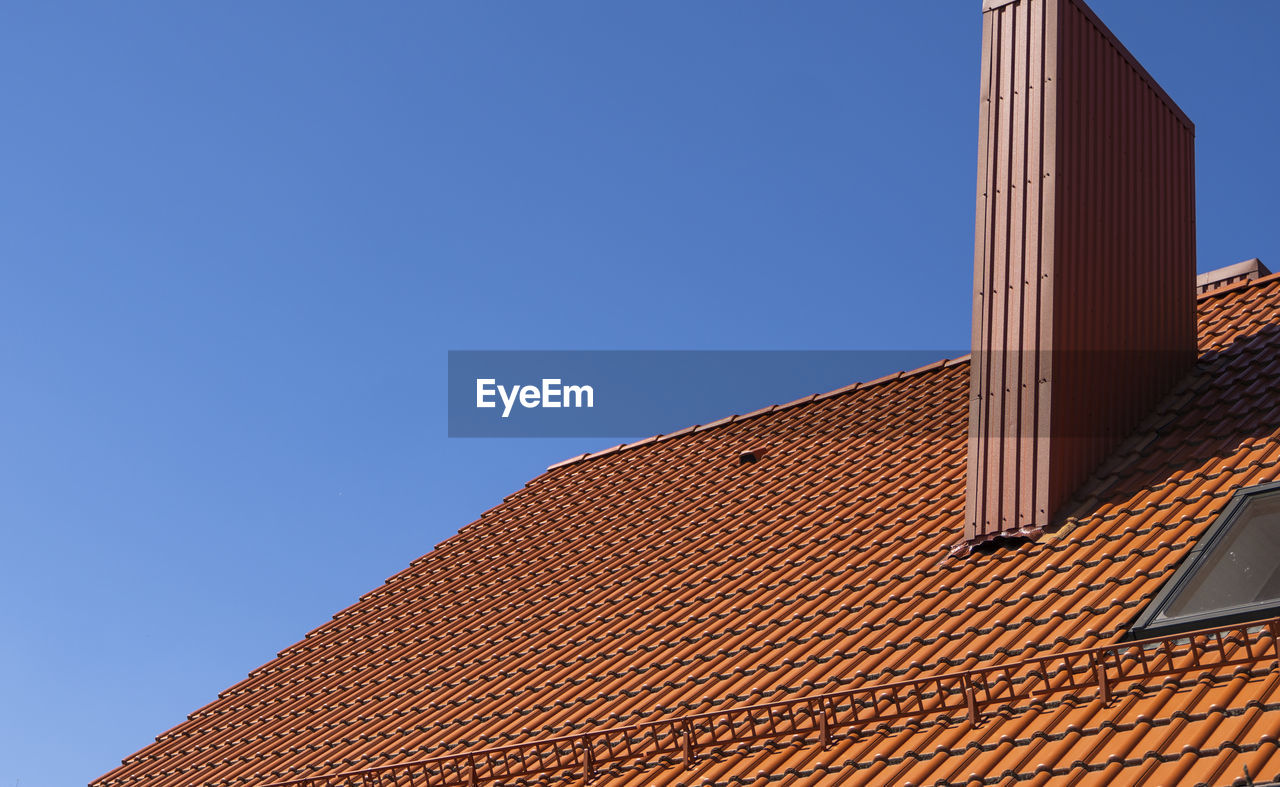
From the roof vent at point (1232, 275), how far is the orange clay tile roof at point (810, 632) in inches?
80.0

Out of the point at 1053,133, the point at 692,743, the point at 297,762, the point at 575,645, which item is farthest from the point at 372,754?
the point at 1053,133

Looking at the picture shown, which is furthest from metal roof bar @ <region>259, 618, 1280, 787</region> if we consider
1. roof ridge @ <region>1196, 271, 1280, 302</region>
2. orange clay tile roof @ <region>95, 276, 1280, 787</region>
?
roof ridge @ <region>1196, 271, 1280, 302</region>

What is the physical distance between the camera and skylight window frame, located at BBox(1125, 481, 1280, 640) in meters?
5.54

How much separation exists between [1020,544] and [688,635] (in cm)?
219

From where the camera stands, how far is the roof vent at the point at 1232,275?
38.7 ft

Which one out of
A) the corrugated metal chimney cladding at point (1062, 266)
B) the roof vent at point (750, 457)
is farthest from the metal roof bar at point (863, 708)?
the roof vent at point (750, 457)

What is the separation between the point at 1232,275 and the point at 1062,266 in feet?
16.8

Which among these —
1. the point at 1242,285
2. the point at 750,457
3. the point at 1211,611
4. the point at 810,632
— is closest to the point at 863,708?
the point at 810,632

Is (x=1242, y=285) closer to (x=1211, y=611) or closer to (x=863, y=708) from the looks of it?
(x=1211, y=611)

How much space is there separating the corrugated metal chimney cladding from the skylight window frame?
1.13 metres

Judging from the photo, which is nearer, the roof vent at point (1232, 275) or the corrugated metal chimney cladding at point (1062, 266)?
the corrugated metal chimney cladding at point (1062, 266)

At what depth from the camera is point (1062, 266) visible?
26.0 feet

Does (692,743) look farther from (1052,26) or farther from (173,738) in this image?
(173,738)

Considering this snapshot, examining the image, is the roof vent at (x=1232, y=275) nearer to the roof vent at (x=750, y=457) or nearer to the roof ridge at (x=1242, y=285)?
the roof ridge at (x=1242, y=285)
